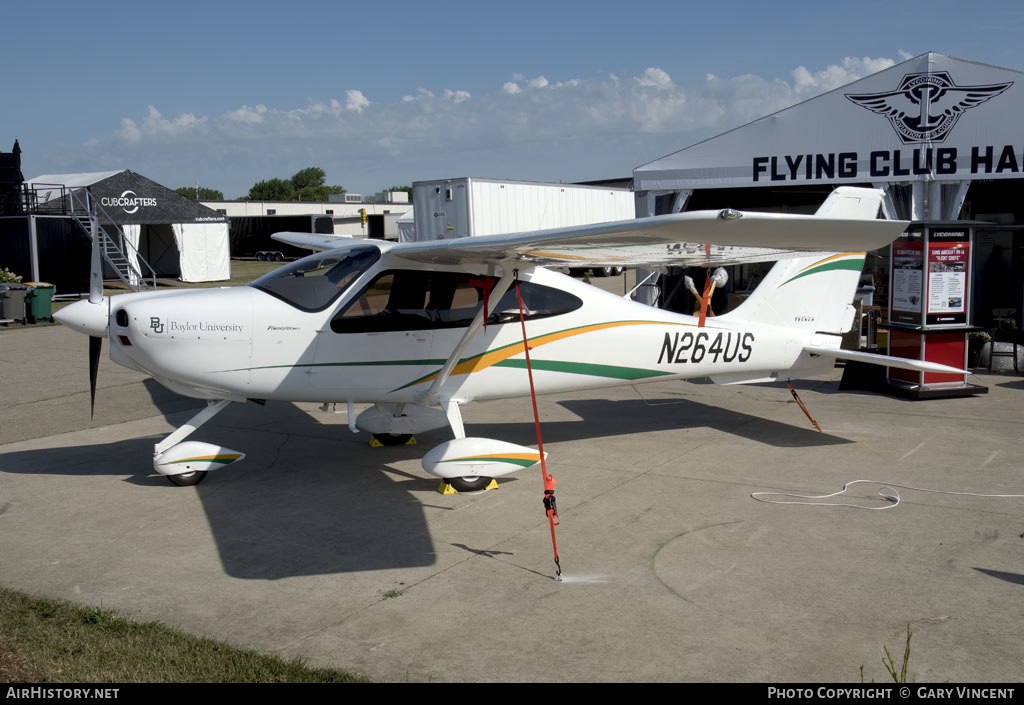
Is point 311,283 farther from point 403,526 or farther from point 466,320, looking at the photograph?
point 403,526

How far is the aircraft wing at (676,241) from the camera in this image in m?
4.12

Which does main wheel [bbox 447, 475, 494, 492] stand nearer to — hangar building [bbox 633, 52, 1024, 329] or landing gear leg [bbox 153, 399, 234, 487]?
landing gear leg [bbox 153, 399, 234, 487]

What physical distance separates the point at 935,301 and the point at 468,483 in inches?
284

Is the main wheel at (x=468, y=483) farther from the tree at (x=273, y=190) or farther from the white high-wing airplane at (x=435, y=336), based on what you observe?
the tree at (x=273, y=190)

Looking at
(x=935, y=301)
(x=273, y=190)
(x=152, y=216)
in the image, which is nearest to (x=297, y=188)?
(x=273, y=190)

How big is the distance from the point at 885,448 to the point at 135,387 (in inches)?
401

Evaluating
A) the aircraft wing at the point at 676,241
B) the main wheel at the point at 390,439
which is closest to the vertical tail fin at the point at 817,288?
the aircraft wing at the point at 676,241

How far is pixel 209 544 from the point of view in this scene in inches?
229

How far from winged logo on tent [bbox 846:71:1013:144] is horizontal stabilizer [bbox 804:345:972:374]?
5860 millimetres

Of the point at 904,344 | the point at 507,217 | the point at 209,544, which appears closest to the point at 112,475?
the point at 209,544

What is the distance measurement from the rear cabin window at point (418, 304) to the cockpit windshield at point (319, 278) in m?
0.18

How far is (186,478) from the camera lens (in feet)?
23.6

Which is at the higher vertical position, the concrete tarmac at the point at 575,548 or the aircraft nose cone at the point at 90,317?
the aircraft nose cone at the point at 90,317

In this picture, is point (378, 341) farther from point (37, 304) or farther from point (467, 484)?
point (37, 304)
